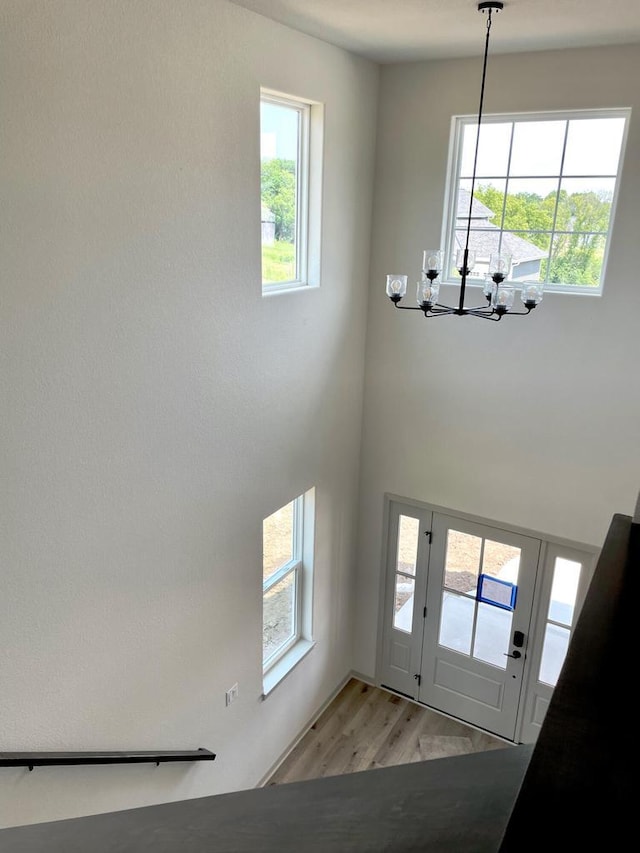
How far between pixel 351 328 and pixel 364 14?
2.10m

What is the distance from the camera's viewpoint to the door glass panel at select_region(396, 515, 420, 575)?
17.3 ft

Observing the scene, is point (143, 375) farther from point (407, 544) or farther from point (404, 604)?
point (404, 604)

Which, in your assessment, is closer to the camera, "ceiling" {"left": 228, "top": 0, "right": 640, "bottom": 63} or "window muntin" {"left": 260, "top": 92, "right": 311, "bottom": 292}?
"ceiling" {"left": 228, "top": 0, "right": 640, "bottom": 63}

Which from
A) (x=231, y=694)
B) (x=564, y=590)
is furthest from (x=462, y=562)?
(x=231, y=694)

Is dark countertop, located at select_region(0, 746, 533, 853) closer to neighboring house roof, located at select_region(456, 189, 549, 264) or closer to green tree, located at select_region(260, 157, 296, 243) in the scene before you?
green tree, located at select_region(260, 157, 296, 243)

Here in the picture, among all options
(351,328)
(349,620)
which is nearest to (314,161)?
(351,328)

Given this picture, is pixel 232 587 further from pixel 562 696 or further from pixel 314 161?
pixel 562 696

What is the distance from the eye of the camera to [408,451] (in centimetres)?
505

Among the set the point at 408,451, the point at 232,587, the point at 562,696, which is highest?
the point at 562,696

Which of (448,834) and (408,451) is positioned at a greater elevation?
(448,834)

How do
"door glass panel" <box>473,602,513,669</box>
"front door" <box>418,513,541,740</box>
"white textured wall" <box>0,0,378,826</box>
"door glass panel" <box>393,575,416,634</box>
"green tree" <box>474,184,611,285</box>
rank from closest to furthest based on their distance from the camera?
1. "white textured wall" <box>0,0,378,826</box>
2. "green tree" <box>474,184,611,285</box>
3. "front door" <box>418,513,541,740</box>
4. "door glass panel" <box>473,602,513,669</box>
5. "door glass panel" <box>393,575,416,634</box>

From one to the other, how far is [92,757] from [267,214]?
3060 millimetres

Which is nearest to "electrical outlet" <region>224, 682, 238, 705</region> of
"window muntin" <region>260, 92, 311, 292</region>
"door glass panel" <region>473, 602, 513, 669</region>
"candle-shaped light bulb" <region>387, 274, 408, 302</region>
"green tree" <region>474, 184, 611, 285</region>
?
"door glass panel" <region>473, 602, 513, 669</region>

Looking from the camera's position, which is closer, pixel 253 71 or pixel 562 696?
pixel 562 696
